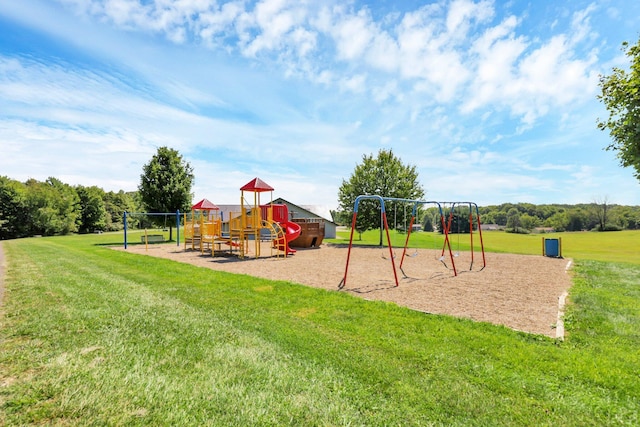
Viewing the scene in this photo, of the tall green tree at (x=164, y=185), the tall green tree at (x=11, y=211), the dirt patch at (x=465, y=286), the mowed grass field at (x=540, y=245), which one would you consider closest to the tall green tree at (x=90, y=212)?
the tall green tree at (x=11, y=211)

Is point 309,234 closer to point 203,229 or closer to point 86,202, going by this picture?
point 203,229

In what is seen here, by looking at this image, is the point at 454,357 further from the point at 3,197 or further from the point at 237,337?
the point at 3,197

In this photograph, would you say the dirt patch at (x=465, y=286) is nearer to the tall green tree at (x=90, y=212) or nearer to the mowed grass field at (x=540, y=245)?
the mowed grass field at (x=540, y=245)

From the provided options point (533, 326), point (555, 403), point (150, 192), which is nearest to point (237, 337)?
point (555, 403)

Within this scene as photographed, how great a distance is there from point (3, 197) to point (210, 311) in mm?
62544

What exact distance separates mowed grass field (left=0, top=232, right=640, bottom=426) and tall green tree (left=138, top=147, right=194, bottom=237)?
20.8 m

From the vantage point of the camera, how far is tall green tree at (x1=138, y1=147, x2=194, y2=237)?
25922 mm

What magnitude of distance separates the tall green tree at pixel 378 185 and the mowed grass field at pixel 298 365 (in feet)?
65.4

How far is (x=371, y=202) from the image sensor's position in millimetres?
26438

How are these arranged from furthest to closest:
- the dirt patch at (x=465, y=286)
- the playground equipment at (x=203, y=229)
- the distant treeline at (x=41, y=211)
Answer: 1. the distant treeline at (x=41, y=211)
2. the playground equipment at (x=203, y=229)
3. the dirt patch at (x=465, y=286)

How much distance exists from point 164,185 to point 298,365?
85.1 feet

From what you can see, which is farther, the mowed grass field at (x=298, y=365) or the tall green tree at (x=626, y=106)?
the tall green tree at (x=626, y=106)

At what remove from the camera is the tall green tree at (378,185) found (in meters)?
26.3

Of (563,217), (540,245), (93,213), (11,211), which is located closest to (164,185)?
(540,245)
